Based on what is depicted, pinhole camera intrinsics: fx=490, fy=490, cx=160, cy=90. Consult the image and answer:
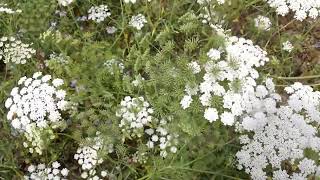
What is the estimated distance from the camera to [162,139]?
154 inches

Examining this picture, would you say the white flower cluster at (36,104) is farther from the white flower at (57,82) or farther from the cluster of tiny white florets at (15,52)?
the cluster of tiny white florets at (15,52)

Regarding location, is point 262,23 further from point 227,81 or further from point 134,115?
point 134,115

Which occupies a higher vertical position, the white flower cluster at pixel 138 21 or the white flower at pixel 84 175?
the white flower cluster at pixel 138 21

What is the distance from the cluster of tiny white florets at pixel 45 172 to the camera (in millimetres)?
3863

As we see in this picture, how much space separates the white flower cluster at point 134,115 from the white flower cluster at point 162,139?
0.32ft

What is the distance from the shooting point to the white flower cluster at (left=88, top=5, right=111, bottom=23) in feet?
15.0

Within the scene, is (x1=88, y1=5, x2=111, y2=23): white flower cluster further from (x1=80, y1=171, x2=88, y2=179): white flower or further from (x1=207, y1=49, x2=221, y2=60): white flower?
(x1=80, y1=171, x2=88, y2=179): white flower

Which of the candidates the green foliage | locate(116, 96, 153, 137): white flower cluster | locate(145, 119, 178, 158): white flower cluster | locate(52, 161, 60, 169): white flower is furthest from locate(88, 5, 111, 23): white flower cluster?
locate(52, 161, 60, 169): white flower

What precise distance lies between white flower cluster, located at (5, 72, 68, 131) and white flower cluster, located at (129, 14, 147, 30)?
0.94 metres

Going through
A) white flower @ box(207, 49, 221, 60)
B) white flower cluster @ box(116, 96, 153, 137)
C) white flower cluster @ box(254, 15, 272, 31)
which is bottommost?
white flower cluster @ box(116, 96, 153, 137)

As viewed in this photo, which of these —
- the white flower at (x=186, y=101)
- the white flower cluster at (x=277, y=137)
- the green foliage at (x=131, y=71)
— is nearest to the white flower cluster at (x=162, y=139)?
the green foliage at (x=131, y=71)

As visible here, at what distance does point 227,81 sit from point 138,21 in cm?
105

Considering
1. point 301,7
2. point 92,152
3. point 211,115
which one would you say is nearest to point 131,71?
point 92,152

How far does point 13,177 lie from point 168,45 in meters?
1.70
